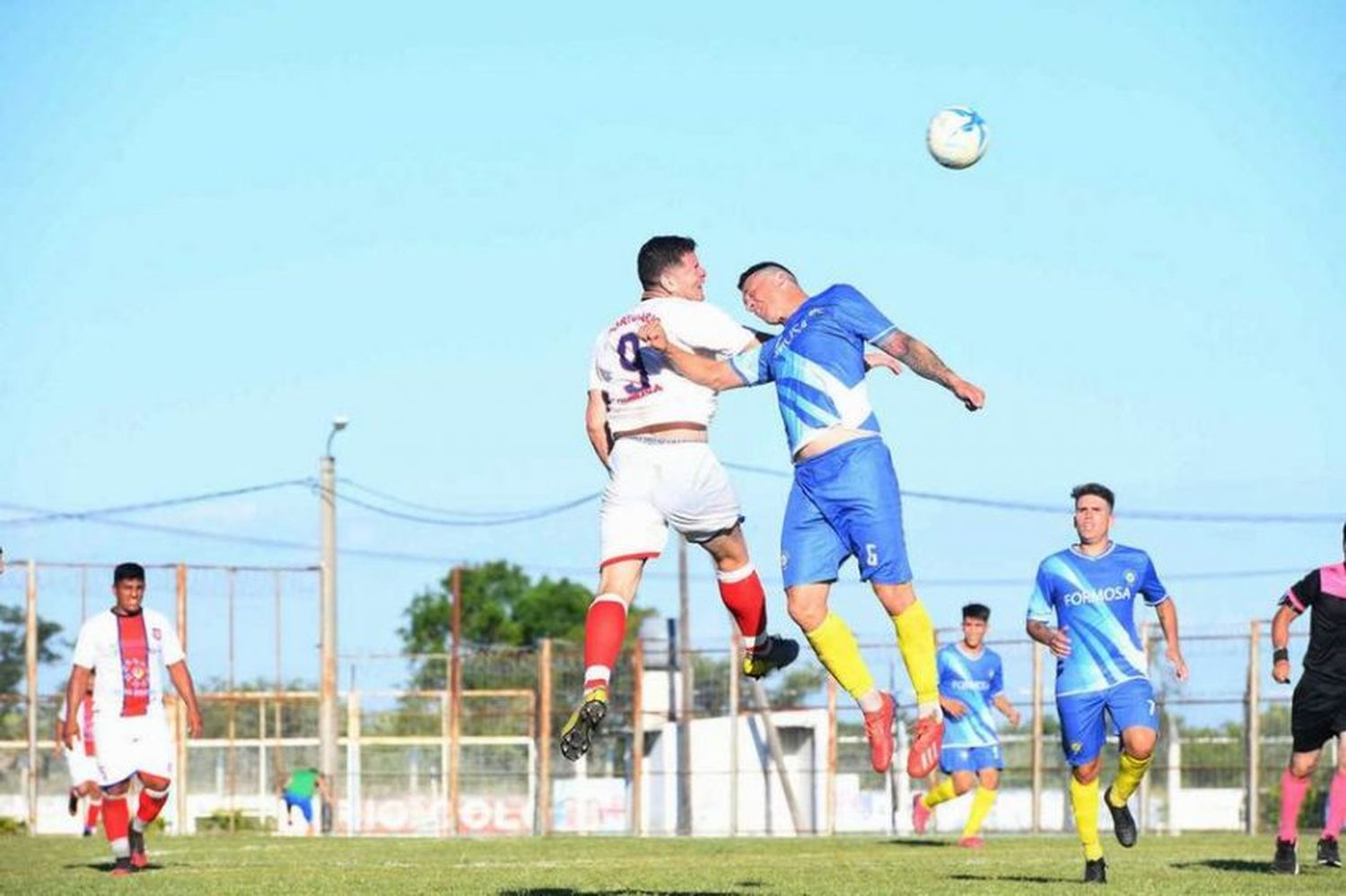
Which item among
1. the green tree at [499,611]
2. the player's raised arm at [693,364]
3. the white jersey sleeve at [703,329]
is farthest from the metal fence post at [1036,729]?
the green tree at [499,611]

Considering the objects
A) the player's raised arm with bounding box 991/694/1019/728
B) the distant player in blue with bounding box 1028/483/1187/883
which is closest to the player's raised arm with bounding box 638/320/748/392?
the distant player in blue with bounding box 1028/483/1187/883

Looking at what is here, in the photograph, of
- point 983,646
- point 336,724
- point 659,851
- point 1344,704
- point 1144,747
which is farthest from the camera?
point 336,724

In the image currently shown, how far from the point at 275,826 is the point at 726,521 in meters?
26.8

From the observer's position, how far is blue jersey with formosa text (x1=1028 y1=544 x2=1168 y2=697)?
14.7m

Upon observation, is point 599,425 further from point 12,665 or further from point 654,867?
point 12,665

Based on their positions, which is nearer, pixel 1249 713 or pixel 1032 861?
pixel 1032 861

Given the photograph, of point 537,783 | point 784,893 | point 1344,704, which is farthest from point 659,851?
point 537,783

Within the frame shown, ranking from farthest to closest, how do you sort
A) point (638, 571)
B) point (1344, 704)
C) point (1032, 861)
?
point (1032, 861), point (1344, 704), point (638, 571)

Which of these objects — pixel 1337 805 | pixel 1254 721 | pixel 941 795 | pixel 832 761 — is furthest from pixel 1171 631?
pixel 832 761

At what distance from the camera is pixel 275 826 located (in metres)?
Result: 37.4

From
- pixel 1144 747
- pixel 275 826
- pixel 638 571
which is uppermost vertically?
pixel 638 571

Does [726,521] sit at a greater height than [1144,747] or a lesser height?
greater

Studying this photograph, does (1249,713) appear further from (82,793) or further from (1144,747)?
(1144,747)

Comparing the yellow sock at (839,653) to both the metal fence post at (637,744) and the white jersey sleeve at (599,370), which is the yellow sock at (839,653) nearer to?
the white jersey sleeve at (599,370)
